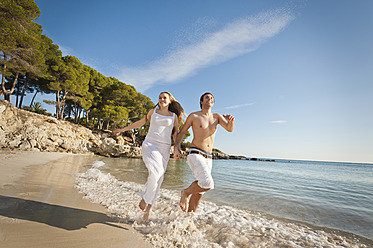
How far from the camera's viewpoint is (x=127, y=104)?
30641 mm

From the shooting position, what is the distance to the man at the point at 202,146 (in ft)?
8.63

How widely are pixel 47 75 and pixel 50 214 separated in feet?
75.6

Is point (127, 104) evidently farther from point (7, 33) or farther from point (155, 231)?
point (155, 231)

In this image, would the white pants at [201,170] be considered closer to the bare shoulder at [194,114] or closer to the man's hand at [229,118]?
the bare shoulder at [194,114]

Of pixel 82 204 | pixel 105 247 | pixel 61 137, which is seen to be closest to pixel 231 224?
pixel 105 247

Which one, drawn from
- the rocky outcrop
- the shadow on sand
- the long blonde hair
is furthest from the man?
the rocky outcrop

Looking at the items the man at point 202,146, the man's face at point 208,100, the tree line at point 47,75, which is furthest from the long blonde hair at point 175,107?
the tree line at point 47,75

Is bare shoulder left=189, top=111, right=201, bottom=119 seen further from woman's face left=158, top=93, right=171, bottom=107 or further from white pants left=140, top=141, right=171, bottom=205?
white pants left=140, top=141, right=171, bottom=205

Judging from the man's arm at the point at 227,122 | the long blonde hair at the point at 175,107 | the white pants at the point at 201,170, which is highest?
the long blonde hair at the point at 175,107

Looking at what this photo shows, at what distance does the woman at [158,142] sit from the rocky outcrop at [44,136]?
15.2 m

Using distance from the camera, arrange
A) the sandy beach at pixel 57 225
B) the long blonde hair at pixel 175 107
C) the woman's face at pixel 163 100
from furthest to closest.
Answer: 1. the long blonde hair at pixel 175 107
2. the woman's face at pixel 163 100
3. the sandy beach at pixel 57 225

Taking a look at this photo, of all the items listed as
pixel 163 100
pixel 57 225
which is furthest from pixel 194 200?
pixel 57 225

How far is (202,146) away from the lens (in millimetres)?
2820

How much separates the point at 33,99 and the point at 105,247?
103 ft
